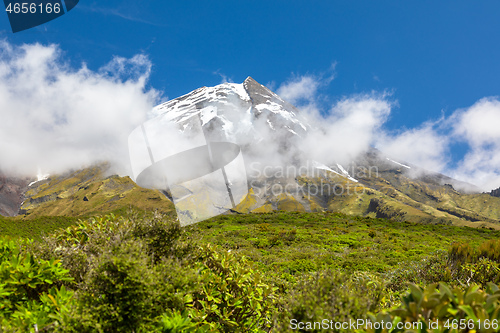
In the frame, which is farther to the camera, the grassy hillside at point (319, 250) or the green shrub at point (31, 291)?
the grassy hillside at point (319, 250)

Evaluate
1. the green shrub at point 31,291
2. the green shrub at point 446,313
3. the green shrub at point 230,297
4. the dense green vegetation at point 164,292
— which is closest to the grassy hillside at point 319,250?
the green shrub at point 230,297

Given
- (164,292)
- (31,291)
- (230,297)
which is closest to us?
(164,292)

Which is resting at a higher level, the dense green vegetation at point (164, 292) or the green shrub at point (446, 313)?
the dense green vegetation at point (164, 292)

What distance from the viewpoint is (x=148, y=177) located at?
6.88 m

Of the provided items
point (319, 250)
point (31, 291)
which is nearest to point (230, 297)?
point (31, 291)

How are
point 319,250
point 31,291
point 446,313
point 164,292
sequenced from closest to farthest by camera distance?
1. point 446,313
2. point 164,292
3. point 31,291
4. point 319,250

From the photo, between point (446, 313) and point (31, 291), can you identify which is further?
point (31, 291)

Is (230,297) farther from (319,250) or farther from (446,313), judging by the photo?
(319,250)

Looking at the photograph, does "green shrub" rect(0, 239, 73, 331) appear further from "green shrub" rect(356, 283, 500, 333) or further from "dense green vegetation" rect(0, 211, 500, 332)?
"green shrub" rect(356, 283, 500, 333)

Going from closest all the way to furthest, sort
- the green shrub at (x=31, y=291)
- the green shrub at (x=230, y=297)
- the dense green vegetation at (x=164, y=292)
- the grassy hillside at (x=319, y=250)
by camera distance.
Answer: the dense green vegetation at (x=164, y=292) < the green shrub at (x=31, y=291) < the green shrub at (x=230, y=297) < the grassy hillside at (x=319, y=250)

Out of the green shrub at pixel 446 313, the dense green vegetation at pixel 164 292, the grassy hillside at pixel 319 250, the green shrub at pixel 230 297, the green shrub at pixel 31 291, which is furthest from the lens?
the grassy hillside at pixel 319 250

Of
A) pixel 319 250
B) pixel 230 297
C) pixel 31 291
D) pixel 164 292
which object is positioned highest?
pixel 31 291

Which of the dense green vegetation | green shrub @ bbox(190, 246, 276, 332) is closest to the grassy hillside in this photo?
green shrub @ bbox(190, 246, 276, 332)

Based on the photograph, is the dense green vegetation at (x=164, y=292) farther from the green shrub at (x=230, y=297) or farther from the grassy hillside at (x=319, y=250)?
the grassy hillside at (x=319, y=250)
